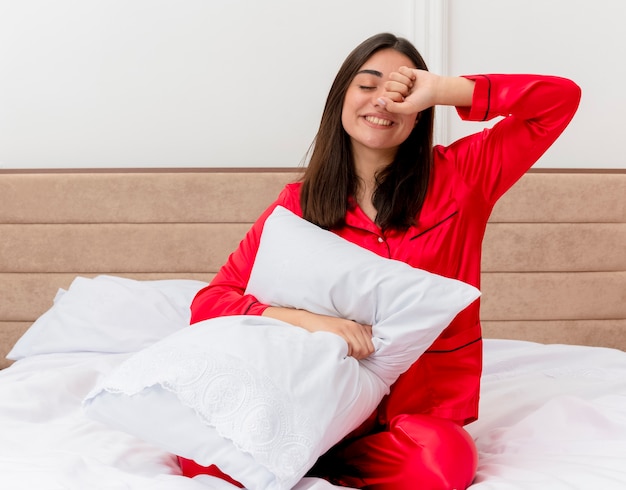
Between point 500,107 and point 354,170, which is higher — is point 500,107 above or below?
above

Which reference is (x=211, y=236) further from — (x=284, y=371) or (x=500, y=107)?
(x=284, y=371)

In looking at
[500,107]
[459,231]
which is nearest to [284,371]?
[459,231]

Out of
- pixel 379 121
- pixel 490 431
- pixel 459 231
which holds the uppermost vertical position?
pixel 379 121

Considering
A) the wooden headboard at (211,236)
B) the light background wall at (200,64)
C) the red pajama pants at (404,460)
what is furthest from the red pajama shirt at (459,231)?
the light background wall at (200,64)

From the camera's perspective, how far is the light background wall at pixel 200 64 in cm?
→ 262

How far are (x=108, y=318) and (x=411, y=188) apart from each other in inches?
43.1

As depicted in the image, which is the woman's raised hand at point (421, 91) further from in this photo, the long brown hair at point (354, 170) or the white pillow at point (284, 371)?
the white pillow at point (284, 371)

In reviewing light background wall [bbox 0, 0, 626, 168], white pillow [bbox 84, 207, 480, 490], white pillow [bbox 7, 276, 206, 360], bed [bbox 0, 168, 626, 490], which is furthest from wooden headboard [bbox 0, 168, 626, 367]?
white pillow [bbox 84, 207, 480, 490]

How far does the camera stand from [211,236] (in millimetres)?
2543

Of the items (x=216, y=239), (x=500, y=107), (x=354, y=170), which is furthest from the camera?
(x=216, y=239)

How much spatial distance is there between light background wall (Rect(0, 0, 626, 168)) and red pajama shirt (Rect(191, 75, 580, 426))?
1.10 metres

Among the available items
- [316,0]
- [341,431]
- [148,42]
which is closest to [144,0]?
[148,42]

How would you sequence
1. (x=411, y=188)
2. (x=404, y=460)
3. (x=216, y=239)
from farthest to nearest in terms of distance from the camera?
(x=216, y=239) < (x=411, y=188) < (x=404, y=460)

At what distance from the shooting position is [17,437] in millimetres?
1396
